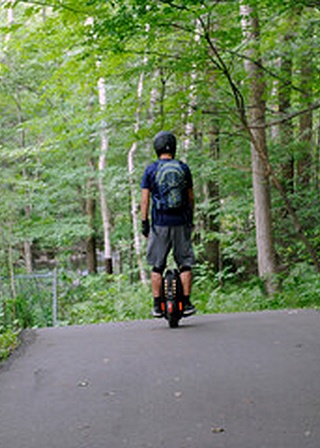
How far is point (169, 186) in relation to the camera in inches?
269

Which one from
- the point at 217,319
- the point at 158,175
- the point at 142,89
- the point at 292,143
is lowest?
the point at 217,319

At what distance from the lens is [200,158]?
14.3m

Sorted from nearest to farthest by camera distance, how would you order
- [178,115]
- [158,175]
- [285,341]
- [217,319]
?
[285,341]
[158,175]
[217,319]
[178,115]

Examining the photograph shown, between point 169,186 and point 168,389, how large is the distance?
114 inches

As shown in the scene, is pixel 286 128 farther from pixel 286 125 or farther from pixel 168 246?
pixel 168 246

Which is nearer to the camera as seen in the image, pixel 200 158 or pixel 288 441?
pixel 288 441

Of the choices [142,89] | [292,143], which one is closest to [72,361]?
[292,143]

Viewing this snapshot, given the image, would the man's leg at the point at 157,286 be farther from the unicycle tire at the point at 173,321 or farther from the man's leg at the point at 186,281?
the man's leg at the point at 186,281

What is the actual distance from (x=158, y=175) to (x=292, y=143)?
6837mm

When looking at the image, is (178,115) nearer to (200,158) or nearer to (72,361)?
(200,158)

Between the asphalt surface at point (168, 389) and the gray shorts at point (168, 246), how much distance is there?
780mm

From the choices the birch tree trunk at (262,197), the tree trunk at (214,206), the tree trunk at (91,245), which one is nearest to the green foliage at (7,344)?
the birch tree trunk at (262,197)

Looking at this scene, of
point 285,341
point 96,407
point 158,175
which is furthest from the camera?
point 158,175

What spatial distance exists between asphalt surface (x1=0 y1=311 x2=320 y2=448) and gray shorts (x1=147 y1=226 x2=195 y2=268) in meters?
0.78
